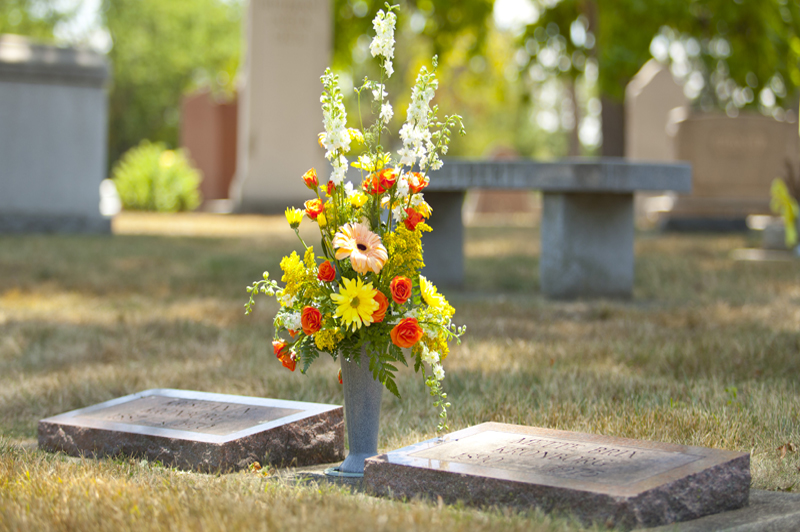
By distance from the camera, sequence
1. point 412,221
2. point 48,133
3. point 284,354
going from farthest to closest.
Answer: point 48,133
point 284,354
point 412,221

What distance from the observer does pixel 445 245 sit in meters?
6.75

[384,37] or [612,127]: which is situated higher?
[612,127]

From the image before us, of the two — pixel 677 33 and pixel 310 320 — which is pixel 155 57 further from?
pixel 310 320

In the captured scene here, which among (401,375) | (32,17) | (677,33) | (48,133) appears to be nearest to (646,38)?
(677,33)

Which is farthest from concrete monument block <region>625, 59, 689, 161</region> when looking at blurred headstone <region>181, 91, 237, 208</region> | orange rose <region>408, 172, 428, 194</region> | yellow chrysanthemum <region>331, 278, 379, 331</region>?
yellow chrysanthemum <region>331, 278, 379, 331</region>

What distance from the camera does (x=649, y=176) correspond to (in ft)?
18.5

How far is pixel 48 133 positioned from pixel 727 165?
9.29 metres

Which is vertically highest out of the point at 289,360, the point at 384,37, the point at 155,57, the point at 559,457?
the point at 155,57

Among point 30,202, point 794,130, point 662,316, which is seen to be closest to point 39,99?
point 30,202

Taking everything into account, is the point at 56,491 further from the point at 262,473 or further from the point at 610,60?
the point at 610,60

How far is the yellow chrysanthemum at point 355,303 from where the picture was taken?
8.15 ft

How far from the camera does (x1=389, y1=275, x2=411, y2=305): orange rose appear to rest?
2.47m

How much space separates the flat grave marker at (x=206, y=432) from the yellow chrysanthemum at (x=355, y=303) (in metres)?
0.51

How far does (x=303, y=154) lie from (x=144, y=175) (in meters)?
4.10
